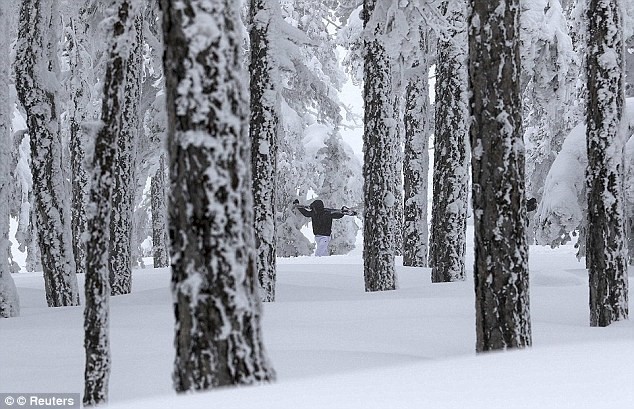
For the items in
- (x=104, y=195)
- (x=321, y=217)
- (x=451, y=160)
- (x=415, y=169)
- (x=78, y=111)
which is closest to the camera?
(x=104, y=195)

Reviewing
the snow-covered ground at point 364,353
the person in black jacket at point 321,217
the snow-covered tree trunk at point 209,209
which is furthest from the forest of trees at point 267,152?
the person in black jacket at point 321,217

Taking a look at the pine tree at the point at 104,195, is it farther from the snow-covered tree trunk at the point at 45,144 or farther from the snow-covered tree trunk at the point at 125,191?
the snow-covered tree trunk at the point at 125,191

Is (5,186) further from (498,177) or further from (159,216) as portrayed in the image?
(159,216)

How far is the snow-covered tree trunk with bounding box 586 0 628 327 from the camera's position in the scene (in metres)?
8.70

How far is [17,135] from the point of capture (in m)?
21.2

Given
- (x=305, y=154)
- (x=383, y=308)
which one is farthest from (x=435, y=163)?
(x=305, y=154)

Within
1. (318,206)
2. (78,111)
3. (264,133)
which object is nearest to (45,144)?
(264,133)

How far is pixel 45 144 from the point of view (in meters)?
12.3

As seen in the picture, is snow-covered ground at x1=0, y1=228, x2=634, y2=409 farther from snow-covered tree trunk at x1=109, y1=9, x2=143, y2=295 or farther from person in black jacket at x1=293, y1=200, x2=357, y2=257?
person in black jacket at x1=293, y1=200, x2=357, y2=257

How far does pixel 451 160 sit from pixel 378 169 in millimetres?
1538

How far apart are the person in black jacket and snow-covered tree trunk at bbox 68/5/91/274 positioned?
5.40 m

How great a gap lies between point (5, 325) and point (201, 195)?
622 cm

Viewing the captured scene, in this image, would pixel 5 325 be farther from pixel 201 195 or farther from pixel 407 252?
pixel 407 252

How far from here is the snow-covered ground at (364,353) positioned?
397 centimetres
